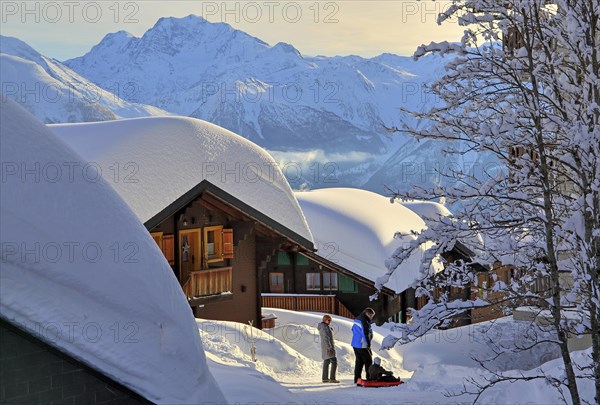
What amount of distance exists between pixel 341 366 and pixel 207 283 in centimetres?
506

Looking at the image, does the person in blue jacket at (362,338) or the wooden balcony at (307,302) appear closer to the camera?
the person in blue jacket at (362,338)

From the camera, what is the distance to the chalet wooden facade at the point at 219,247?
2216 cm

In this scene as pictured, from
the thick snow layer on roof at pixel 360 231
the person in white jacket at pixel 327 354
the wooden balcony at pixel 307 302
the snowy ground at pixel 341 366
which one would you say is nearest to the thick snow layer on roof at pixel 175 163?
the snowy ground at pixel 341 366

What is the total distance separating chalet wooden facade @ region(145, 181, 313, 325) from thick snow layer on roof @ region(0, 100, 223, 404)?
10.6 meters

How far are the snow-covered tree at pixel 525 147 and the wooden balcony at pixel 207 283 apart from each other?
46.5 feet

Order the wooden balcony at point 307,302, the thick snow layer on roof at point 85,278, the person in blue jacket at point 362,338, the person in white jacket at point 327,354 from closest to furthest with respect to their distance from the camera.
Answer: the thick snow layer on roof at point 85,278, the person in blue jacket at point 362,338, the person in white jacket at point 327,354, the wooden balcony at point 307,302

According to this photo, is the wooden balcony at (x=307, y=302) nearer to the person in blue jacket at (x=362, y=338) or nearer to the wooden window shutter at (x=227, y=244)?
the wooden window shutter at (x=227, y=244)

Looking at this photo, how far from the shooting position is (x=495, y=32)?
8.73 meters

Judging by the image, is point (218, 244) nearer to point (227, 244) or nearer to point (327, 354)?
point (227, 244)

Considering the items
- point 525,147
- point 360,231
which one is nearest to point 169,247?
point 525,147

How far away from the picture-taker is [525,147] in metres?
8.76

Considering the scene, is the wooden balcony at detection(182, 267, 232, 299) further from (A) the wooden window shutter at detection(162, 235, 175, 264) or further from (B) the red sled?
(B) the red sled

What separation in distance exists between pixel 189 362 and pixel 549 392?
5508mm

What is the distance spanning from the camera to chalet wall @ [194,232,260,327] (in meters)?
24.5
